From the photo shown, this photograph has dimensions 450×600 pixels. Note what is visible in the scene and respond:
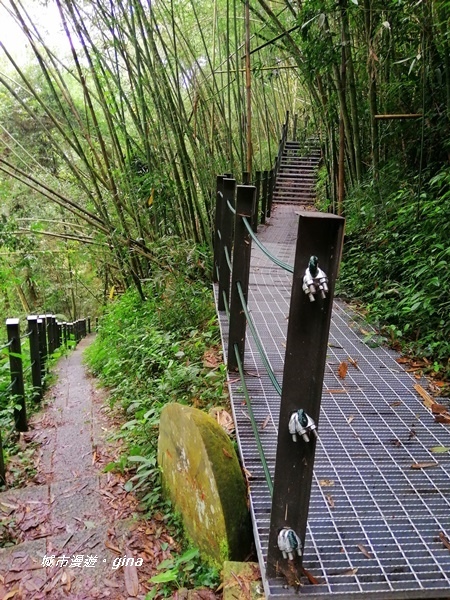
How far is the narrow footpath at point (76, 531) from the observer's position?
168 centimetres

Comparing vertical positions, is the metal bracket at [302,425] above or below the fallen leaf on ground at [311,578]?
above

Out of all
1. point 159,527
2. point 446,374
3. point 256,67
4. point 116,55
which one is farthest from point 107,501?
point 256,67

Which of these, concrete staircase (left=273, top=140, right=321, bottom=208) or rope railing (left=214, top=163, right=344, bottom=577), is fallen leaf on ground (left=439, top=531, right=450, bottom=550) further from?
concrete staircase (left=273, top=140, right=321, bottom=208)

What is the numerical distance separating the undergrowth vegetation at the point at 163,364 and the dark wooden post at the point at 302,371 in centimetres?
58

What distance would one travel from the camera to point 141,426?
9.02ft

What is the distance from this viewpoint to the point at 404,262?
11.3 ft

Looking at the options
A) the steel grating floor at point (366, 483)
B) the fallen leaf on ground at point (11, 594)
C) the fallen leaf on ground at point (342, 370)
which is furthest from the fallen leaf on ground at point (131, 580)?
the fallen leaf on ground at point (342, 370)

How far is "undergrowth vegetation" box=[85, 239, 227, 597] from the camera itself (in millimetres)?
2217

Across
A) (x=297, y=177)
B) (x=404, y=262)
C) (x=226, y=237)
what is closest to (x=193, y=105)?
(x=226, y=237)

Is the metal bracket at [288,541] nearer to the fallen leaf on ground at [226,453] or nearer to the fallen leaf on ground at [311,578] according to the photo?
the fallen leaf on ground at [311,578]

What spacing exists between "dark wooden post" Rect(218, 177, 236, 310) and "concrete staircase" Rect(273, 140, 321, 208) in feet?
24.1

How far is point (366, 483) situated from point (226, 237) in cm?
189

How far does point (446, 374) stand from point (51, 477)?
2.47 meters

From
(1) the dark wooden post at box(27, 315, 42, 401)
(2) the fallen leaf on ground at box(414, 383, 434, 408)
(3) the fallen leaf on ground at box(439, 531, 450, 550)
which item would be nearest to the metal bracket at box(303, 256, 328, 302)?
(3) the fallen leaf on ground at box(439, 531, 450, 550)
